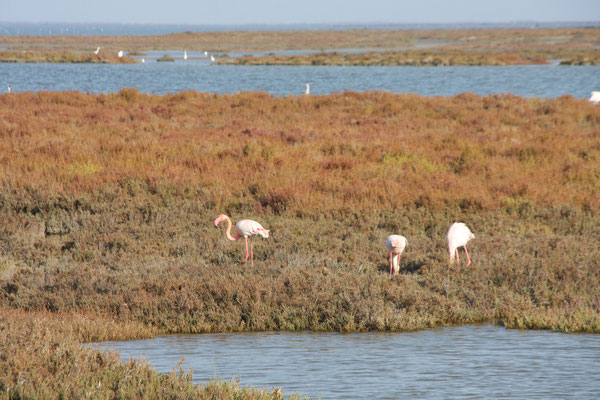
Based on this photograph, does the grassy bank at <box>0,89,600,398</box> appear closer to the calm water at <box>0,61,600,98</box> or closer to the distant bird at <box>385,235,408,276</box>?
the distant bird at <box>385,235,408,276</box>

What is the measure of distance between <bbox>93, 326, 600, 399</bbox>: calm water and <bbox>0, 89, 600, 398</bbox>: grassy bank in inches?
14.9

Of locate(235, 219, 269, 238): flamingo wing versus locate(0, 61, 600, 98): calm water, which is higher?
locate(0, 61, 600, 98): calm water

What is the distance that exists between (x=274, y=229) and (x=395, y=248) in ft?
9.22

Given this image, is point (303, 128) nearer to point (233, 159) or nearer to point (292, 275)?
point (233, 159)

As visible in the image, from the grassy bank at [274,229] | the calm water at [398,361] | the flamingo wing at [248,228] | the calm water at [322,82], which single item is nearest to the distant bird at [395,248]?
the grassy bank at [274,229]

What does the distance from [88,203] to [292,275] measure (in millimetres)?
5278

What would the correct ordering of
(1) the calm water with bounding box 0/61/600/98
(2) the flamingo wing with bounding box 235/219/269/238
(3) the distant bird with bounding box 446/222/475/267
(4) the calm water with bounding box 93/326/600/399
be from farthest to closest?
(1) the calm water with bounding box 0/61/600/98, (2) the flamingo wing with bounding box 235/219/269/238, (3) the distant bird with bounding box 446/222/475/267, (4) the calm water with bounding box 93/326/600/399

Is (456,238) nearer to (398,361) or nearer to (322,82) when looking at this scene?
(398,361)

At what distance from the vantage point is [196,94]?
91.6 feet

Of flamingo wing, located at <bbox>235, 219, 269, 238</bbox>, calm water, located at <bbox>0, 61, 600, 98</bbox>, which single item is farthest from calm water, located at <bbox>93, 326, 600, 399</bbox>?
calm water, located at <bbox>0, 61, 600, 98</bbox>

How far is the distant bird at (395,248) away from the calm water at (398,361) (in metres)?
1.45

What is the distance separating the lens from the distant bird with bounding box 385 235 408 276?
29.8 feet

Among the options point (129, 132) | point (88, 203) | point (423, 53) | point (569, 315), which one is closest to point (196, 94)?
point (129, 132)

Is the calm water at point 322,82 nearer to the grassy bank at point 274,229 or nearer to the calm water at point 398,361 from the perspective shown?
the grassy bank at point 274,229
